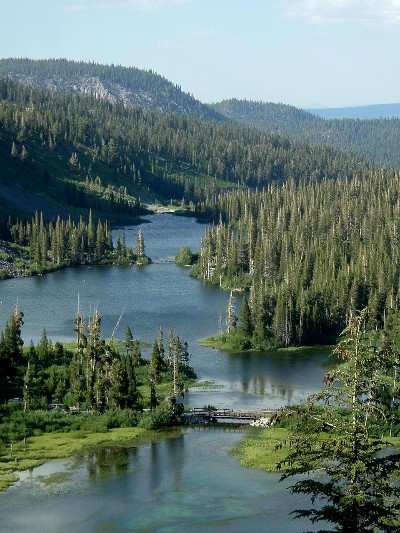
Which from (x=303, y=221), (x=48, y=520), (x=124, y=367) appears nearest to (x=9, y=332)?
(x=124, y=367)

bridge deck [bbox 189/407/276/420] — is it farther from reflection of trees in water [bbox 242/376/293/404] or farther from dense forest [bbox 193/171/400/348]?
dense forest [bbox 193/171/400/348]

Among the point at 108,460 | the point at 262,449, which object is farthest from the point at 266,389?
the point at 108,460

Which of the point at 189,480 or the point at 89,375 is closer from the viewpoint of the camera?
the point at 189,480

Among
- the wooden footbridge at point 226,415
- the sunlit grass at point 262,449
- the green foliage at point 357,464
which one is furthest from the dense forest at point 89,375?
the green foliage at point 357,464

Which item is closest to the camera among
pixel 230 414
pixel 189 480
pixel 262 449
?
pixel 189 480

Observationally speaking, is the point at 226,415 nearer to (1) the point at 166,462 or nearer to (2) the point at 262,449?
(2) the point at 262,449

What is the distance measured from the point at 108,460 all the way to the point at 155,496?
9.61 m

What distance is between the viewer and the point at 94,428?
83.6 meters

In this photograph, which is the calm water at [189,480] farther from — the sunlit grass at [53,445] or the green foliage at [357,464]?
the green foliage at [357,464]

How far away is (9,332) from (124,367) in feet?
54.3

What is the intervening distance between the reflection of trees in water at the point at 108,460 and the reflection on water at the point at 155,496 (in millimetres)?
76

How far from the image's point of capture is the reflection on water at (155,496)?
63.1 meters

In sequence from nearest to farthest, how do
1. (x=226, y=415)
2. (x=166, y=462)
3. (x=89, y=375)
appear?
(x=166, y=462), (x=226, y=415), (x=89, y=375)

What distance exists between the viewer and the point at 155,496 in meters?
68.1
